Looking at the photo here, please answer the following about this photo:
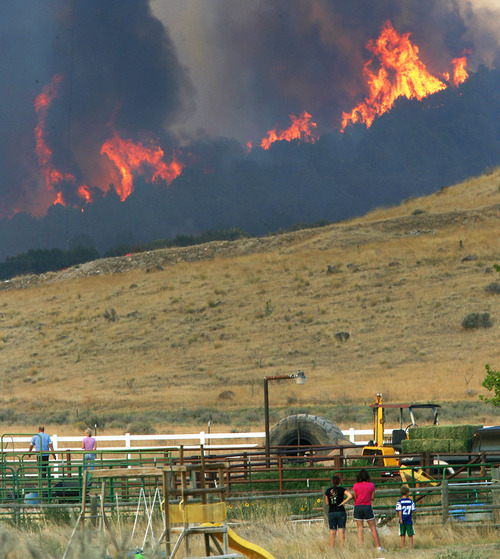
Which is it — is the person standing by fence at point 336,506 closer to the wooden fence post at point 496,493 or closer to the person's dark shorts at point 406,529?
the person's dark shorts at point 406,529

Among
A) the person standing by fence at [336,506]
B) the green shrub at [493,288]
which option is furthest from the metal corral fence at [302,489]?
the green shrub at [493,288]

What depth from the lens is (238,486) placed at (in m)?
21.8

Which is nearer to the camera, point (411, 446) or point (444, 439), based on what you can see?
point (444, 439)

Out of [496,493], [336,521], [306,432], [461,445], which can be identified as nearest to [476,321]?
[306,432]

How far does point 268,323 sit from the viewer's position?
64.0 metres

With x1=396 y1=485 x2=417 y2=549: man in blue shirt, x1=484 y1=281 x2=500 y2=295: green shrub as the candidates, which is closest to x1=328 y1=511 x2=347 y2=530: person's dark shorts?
x1=396 y1=485 x2=417 y2=549: man in blue shirt

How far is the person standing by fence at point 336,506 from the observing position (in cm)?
1478

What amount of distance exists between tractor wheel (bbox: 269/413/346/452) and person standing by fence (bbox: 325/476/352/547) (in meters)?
10.8

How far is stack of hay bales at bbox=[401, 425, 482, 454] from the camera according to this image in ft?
67.5

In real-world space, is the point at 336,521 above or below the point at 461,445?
below

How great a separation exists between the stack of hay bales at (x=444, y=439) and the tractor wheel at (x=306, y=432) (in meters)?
5.43

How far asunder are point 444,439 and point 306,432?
257 inches

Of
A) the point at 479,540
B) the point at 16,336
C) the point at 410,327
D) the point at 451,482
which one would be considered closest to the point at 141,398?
the point at 410,327

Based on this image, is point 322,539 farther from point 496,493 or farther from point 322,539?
point 496,493
